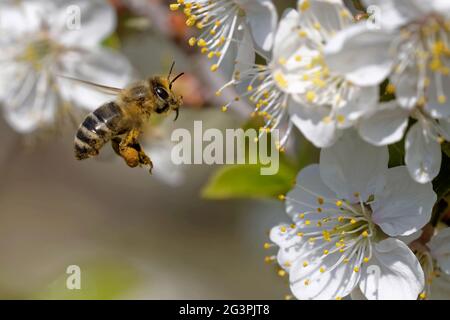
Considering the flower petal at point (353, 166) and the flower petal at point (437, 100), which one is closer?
the flower petal at point (437, 100)

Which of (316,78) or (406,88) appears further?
(316,78)

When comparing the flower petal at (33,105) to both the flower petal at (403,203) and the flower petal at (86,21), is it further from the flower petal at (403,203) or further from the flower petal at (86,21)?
the flower petal at (403,203)

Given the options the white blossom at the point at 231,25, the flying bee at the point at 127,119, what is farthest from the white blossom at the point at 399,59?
the flying bee at the point at 127,119

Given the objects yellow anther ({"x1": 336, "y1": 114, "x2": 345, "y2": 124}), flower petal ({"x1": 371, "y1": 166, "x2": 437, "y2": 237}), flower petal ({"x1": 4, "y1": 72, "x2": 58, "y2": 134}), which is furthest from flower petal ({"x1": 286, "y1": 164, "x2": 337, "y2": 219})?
flower petal ({"x1": 4, "y1": 72, "x2": 58, "y2": 134})

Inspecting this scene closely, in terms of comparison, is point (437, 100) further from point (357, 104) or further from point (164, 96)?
point (164, 96)

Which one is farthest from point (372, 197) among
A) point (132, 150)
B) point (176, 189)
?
point (176, 189)

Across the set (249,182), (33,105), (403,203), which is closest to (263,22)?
(403,203)
